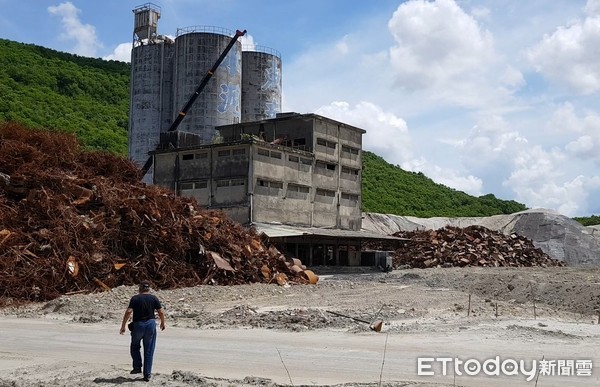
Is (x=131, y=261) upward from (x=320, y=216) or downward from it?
downward

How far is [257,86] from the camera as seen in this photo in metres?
Answer: 57.4

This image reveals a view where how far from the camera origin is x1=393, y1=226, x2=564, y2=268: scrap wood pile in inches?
1718

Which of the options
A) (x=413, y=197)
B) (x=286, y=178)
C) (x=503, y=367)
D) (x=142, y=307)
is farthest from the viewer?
(x=413, y=197)

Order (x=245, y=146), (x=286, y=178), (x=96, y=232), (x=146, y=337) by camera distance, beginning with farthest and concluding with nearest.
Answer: (x=286, y=178) < (x=245, y=146) < (x=96, y=232) < (x=146, y=337)

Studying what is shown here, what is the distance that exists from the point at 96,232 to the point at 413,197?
7191 cm

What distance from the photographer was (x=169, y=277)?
22.3 m

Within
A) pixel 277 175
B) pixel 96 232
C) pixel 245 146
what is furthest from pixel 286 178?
pixel 96 232

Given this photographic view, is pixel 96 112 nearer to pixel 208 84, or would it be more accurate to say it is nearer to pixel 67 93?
pixel 67 93

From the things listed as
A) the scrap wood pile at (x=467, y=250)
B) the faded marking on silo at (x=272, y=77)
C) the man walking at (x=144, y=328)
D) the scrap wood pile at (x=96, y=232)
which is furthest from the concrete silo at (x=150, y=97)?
the man walking at (x=144, y=328)

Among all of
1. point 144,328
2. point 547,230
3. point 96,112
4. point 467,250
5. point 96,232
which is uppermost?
point 96,112

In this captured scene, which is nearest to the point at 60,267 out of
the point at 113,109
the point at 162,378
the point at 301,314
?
the point at 301,314

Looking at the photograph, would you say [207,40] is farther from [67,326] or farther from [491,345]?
[491,345]

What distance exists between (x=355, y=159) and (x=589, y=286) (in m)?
30.8

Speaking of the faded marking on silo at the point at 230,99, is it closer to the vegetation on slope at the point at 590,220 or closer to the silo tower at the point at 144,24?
the silo tower at the point at 144,24
